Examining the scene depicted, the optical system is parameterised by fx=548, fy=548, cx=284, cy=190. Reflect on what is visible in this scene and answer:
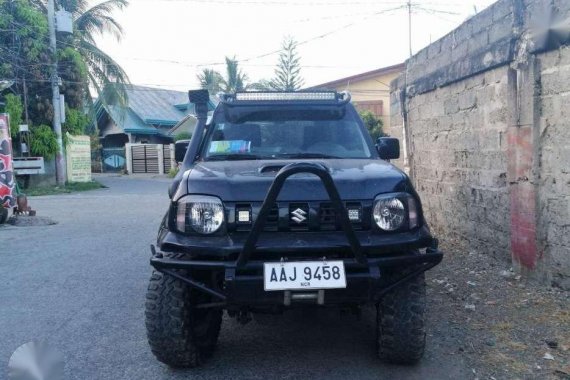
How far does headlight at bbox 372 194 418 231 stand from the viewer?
10.5 feet

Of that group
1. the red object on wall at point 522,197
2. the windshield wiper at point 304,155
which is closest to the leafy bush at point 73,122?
the windshield wiper at point 304,155

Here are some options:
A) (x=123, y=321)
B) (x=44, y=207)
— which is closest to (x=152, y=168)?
(x=44, y=207)

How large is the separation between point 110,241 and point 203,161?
4.79 meters

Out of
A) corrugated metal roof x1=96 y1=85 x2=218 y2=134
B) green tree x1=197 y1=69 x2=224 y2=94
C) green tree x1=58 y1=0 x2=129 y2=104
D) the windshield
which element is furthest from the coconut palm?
the windshield

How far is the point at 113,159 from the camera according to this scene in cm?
3556

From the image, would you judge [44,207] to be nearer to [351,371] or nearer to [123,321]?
[123,321]

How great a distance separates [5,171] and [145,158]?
22896mm

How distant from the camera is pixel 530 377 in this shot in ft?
10.8

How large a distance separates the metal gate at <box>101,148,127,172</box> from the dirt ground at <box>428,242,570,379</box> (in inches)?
1262

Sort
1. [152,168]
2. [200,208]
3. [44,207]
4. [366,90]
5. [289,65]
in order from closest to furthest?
[200,208] < [44,207] < [366,90] < [152,168] < [289,65]

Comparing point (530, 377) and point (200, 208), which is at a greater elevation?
point (200, 208)

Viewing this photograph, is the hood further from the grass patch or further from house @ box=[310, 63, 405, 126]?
house @ box=[310, 63, 405, 126]

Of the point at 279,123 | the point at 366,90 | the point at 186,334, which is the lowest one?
the point at 186,334

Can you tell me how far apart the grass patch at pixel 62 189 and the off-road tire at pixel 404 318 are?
55.3ft
